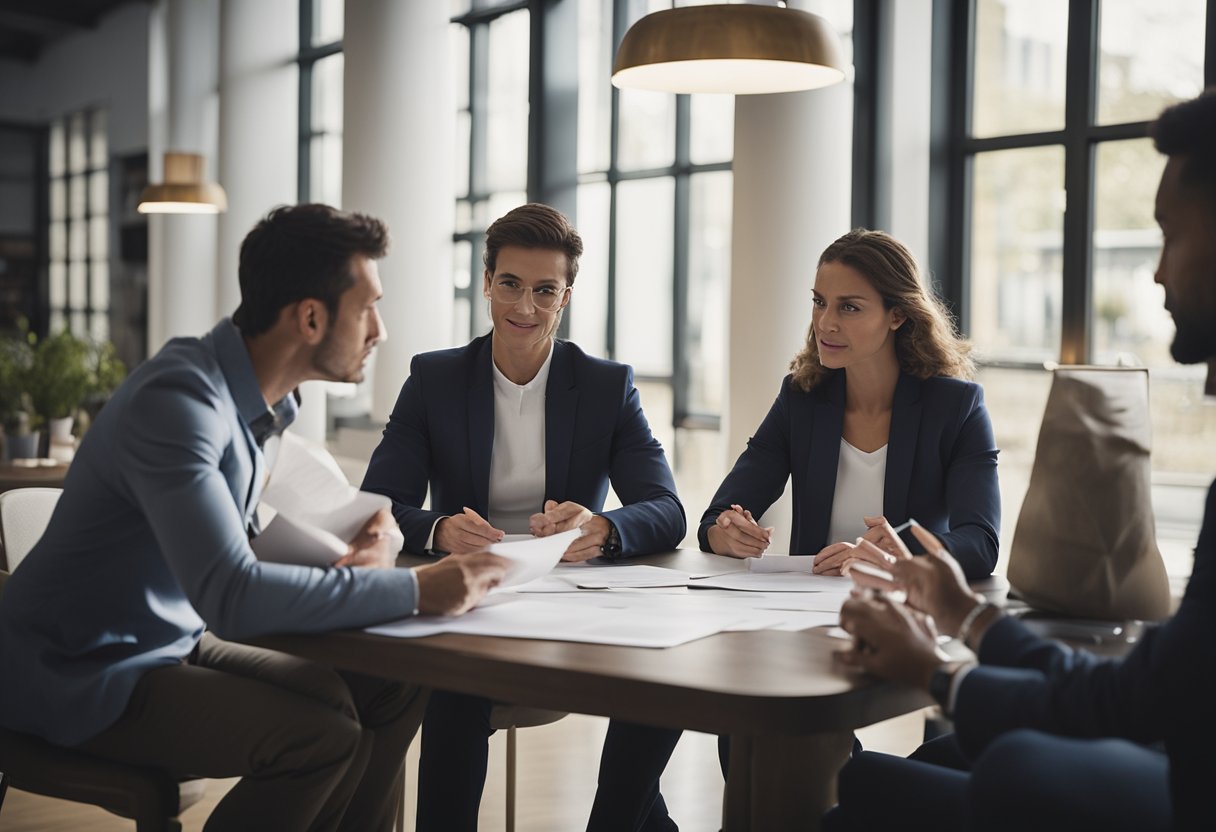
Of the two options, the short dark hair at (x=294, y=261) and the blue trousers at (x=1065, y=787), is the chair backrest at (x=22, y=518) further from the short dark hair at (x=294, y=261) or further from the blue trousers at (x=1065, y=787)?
the blue trousers at (x=1065, y=787)

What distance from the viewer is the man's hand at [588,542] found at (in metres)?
2.43

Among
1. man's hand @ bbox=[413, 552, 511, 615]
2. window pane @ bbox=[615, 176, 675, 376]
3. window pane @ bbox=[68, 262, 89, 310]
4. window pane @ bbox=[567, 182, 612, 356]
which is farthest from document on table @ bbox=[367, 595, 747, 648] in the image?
window pane @ bbox=[68, 262, 89, 310]

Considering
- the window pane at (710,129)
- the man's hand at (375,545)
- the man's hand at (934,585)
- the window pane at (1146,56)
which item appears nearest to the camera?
the man's hand at (934,585)

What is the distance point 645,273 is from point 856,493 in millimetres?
3906

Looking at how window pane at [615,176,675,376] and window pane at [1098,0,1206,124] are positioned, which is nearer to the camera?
window pane at [1098,0,1206,124]

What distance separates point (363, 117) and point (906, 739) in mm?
4989

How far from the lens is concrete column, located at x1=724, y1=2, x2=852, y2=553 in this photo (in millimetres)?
4750

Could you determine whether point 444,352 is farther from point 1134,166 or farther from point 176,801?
point 1134,166

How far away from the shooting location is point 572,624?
1795 mm

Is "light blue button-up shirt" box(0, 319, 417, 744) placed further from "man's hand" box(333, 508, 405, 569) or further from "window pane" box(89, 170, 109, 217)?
"window pane" box(89, 170, 109, 217)

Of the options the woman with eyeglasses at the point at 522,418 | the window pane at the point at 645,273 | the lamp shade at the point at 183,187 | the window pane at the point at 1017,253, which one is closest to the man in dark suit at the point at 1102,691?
the woman with eyeglasses at the point at 522,418

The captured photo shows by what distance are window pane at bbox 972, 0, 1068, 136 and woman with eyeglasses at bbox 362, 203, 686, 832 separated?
8.15 feet

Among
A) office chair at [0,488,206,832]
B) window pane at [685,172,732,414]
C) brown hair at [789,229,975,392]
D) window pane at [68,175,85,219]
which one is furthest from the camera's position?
window pane at [68,175,85,219]

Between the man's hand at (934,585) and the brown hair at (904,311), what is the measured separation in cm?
112
